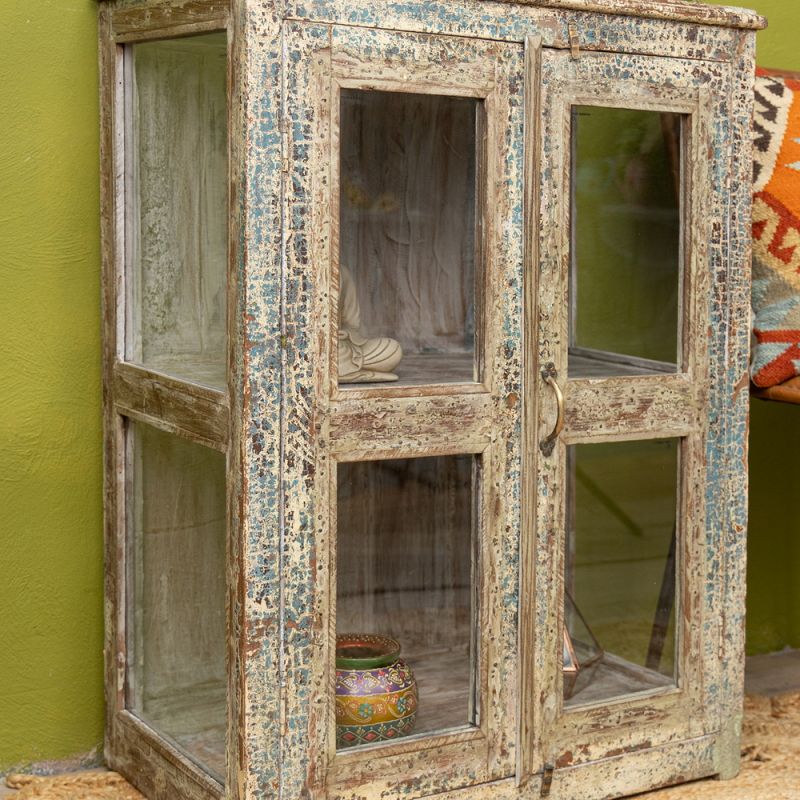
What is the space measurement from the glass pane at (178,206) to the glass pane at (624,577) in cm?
78

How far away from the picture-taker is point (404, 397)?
2334 mm

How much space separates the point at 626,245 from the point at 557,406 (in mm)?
356

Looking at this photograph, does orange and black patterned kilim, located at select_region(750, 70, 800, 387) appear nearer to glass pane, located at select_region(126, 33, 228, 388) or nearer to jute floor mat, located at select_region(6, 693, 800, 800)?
jute floor mat, located at select_region(6, 693, 800, 800)

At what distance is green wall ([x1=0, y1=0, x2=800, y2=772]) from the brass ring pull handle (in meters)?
0.90

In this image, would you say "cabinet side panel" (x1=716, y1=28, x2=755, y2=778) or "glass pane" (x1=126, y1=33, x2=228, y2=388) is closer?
"glass pane" (x1=126, y1=33, x2=228, y2=388)

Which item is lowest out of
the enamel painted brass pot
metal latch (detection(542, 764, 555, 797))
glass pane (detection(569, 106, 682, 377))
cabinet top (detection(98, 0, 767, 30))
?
metal latch (detection(542, 764, 555, 797))

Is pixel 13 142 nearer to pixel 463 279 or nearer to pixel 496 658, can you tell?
pixel 463 279

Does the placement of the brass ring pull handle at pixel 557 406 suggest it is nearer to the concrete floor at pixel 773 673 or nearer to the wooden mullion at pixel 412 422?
the wooden mullion at pixel 412 422

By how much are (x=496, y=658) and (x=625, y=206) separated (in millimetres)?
862

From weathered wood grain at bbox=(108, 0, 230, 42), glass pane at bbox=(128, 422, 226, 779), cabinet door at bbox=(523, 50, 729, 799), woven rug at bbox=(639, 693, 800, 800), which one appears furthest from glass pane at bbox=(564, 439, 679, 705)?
weathered wood grain at bbox=(108, 0, 230, 42)

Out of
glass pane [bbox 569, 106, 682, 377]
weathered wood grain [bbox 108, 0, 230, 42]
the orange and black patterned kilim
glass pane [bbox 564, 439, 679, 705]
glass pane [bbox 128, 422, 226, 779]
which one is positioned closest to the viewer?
weathered wood grain [bbox 108, 0, 230, 42]

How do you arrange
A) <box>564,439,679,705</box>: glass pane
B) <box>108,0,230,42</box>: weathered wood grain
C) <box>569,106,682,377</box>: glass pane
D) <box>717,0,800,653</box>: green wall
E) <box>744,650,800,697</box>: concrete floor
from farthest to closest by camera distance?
<box>717,0,800,653</box>: green wall, <box>744,650,800,697</box>: concrete floor, <box>564,439,679,705</box>: glass pane, <box>569,106,682,377</box>: glass pane, <box>108,0,230,42</box>: weathered wood grain

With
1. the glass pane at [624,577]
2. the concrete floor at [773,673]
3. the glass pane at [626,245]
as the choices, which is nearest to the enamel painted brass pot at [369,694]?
the glass pane at [624,577]

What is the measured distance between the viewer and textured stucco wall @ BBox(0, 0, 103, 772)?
2645mm
